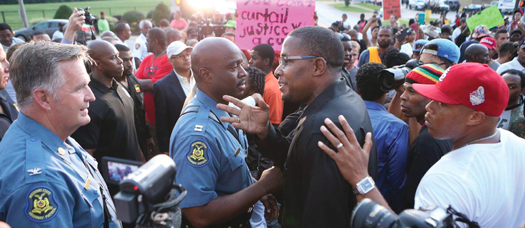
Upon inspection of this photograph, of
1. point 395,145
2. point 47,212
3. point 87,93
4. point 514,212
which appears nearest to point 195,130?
point 87,93

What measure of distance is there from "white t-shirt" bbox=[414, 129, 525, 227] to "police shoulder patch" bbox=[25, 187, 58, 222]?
6.07 feet

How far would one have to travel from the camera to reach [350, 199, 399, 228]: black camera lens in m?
1.34

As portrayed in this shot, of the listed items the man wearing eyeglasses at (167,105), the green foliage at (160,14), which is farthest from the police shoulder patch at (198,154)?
the green foliage at (160,14)

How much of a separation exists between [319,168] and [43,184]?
143 centimetres

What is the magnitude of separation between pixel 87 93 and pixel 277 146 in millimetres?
1285

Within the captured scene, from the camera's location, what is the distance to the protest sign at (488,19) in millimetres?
9484

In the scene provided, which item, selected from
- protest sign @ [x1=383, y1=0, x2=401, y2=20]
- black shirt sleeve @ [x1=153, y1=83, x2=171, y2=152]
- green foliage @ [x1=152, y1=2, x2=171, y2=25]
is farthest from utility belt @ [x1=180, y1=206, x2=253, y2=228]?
green foliage @ [x1=152, y1=2, x2=171, y2=25]

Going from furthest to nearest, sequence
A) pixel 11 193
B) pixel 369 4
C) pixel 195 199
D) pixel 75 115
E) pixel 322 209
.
→ pixel 369 4 → pixel 195 199 → pixel 75 115 → pixel 322 209 → pixel 11 193

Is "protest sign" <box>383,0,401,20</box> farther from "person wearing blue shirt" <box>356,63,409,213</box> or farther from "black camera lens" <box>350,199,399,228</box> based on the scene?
"black camera lens" <box>350,199,399,228</box>

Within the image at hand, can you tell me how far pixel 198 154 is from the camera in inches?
88.5

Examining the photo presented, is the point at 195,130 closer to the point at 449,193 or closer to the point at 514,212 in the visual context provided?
the point at 449,193

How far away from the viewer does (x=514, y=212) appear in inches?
76.4

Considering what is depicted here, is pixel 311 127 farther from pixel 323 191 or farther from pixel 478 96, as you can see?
pixel 478 96

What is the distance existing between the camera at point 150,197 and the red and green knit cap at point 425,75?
2.56m
